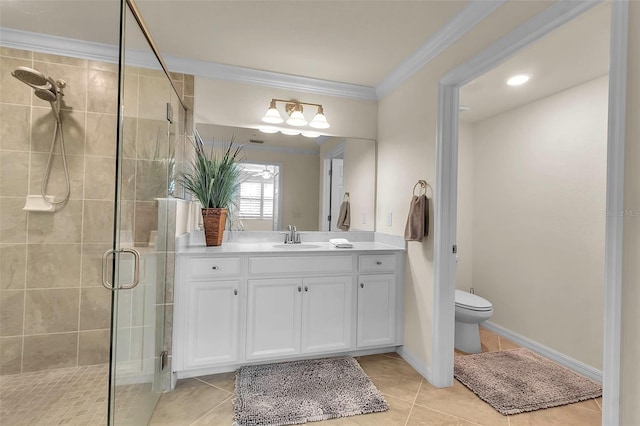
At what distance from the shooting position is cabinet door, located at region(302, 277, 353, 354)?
7.47 feet

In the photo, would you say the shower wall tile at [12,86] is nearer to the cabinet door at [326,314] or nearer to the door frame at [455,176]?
the cabinet door at [326,314]

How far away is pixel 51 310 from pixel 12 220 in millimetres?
650

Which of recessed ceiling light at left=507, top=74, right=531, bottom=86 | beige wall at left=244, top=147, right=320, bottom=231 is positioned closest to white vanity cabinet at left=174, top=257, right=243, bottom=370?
beige wall at left=244, top=147, right=320, bottom=231

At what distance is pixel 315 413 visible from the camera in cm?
176

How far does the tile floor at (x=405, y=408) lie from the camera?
67.9 inches

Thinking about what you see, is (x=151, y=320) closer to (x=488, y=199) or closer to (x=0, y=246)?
(x=0, y=246)

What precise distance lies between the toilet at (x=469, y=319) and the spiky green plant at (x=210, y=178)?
2.13 meters

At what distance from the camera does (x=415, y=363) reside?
231cm

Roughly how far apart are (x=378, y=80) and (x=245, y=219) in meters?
1.72

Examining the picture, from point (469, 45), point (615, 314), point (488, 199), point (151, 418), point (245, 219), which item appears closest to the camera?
point (615, 314)

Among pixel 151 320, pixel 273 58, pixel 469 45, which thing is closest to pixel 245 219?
pixel 151 320

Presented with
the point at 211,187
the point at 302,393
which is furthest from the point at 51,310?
the point at 302,393

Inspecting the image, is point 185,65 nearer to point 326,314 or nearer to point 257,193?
point 257,193

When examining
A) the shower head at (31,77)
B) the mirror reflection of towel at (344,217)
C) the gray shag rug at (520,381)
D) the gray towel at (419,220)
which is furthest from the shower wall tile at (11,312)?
the gray shag rug at (520,381)
